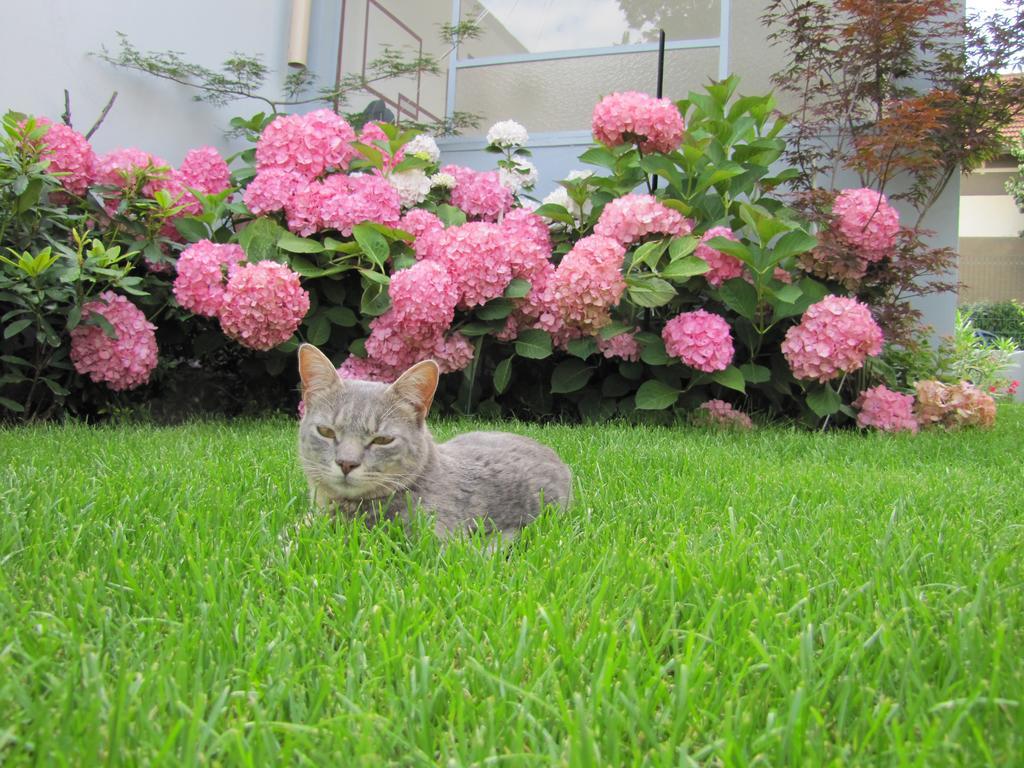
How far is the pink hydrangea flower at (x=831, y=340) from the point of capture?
3.78 meters

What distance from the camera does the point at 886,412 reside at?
4086mm

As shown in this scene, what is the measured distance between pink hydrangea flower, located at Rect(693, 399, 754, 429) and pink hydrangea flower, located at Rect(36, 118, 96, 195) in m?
3.65

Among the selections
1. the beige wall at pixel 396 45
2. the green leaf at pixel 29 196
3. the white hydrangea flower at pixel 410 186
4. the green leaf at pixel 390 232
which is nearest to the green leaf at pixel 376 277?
the green leaf at pixel 390 232

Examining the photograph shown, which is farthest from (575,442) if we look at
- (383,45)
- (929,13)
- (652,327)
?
(383,45)

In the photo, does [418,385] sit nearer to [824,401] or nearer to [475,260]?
[475,260]

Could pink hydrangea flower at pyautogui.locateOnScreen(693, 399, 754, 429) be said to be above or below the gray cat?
above

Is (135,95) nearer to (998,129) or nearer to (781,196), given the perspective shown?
(781,196)

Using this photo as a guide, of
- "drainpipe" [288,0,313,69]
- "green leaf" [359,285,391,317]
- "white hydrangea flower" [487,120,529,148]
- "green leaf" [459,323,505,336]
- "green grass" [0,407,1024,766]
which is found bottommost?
"green grass" [0,407,1024,766]

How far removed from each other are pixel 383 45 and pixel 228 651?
7613 mm

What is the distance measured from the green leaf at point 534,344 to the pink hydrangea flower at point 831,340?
1.30 metres

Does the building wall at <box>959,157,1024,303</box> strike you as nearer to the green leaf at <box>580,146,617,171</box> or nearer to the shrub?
the shrub

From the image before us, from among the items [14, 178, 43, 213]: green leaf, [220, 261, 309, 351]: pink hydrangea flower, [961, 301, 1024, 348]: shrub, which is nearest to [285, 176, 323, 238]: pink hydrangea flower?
[220, 261, 309, 351]: pink hydrangea flower

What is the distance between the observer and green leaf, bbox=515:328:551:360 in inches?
159

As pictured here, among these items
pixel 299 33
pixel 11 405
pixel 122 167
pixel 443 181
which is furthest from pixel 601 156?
pixel 299 33
